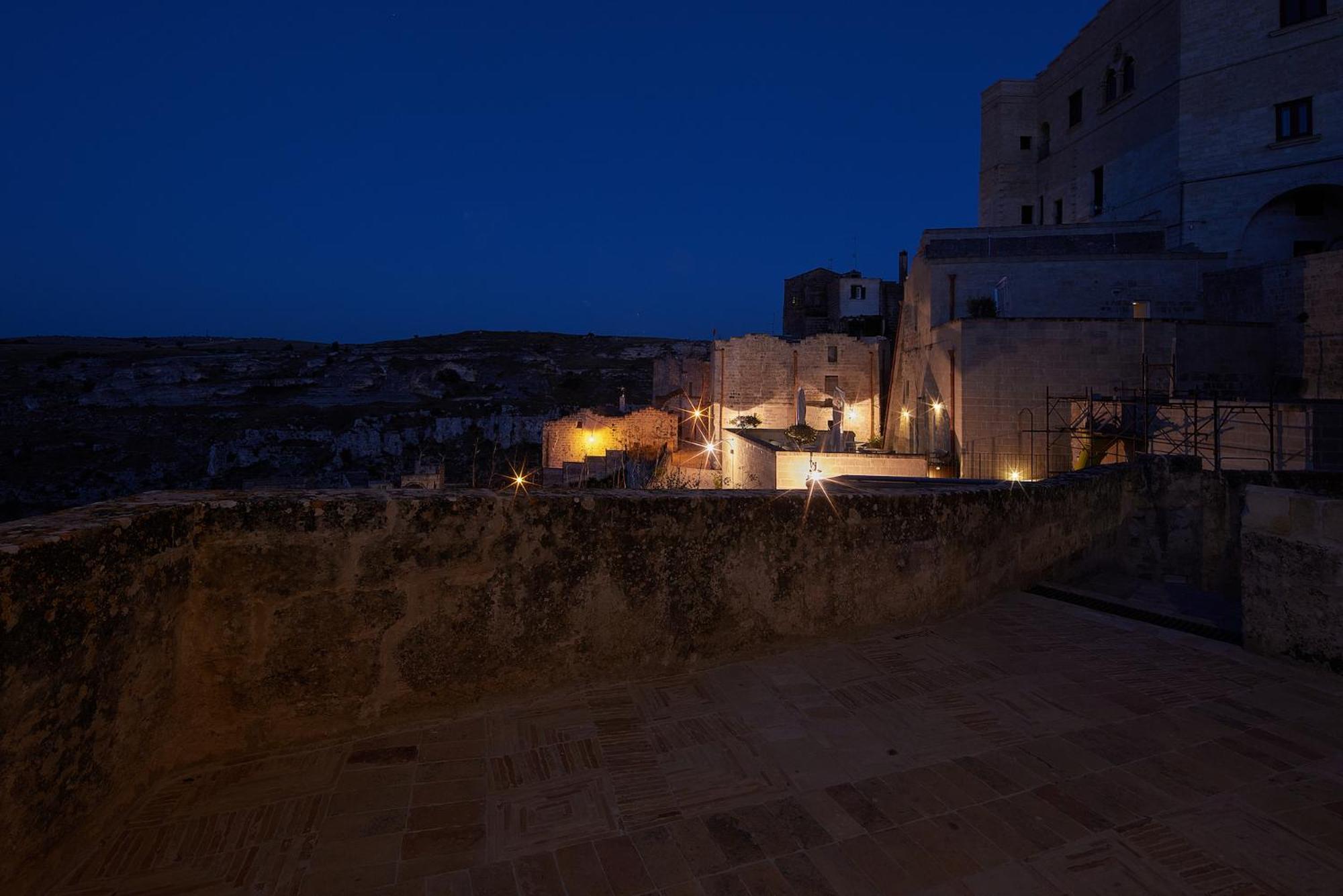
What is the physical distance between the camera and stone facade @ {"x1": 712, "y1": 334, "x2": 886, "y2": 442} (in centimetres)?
3497

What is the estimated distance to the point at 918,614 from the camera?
4930 millimetres

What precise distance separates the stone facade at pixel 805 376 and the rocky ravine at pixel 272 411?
15073 millimetres

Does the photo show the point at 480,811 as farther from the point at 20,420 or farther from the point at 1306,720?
the point at 20,420

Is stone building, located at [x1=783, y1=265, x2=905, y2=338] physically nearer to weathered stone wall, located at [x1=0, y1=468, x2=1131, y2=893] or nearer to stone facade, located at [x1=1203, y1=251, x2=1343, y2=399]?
stone facade, located at [x1=1203, y1=251, x2=1343, y2=399]

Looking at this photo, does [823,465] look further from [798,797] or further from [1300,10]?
[1300,10]

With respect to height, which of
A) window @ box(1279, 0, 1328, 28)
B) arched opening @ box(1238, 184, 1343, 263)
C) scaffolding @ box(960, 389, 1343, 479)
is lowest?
scaffolding @ box(960, 389, 1343, 479)

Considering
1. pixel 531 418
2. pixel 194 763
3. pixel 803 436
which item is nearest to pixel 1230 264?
pixel 803 436

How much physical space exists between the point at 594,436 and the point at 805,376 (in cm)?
1099

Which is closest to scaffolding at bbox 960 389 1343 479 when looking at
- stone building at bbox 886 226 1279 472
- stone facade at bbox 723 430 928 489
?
stone building at bbox 886 226 1279 472

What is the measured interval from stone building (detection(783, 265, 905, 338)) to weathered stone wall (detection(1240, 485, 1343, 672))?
125 ft

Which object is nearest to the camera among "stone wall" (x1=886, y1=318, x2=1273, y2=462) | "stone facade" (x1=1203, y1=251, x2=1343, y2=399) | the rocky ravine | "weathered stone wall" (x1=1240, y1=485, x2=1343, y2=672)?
"weathered stone wall" (x1=1240, y1=485, x2=1343, y2=672)

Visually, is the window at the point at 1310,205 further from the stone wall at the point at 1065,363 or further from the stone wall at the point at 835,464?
the stone wall at the point at 835,464

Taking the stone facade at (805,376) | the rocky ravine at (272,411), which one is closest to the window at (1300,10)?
the stone facade at (805,376)

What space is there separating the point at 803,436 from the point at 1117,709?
2200 cm
